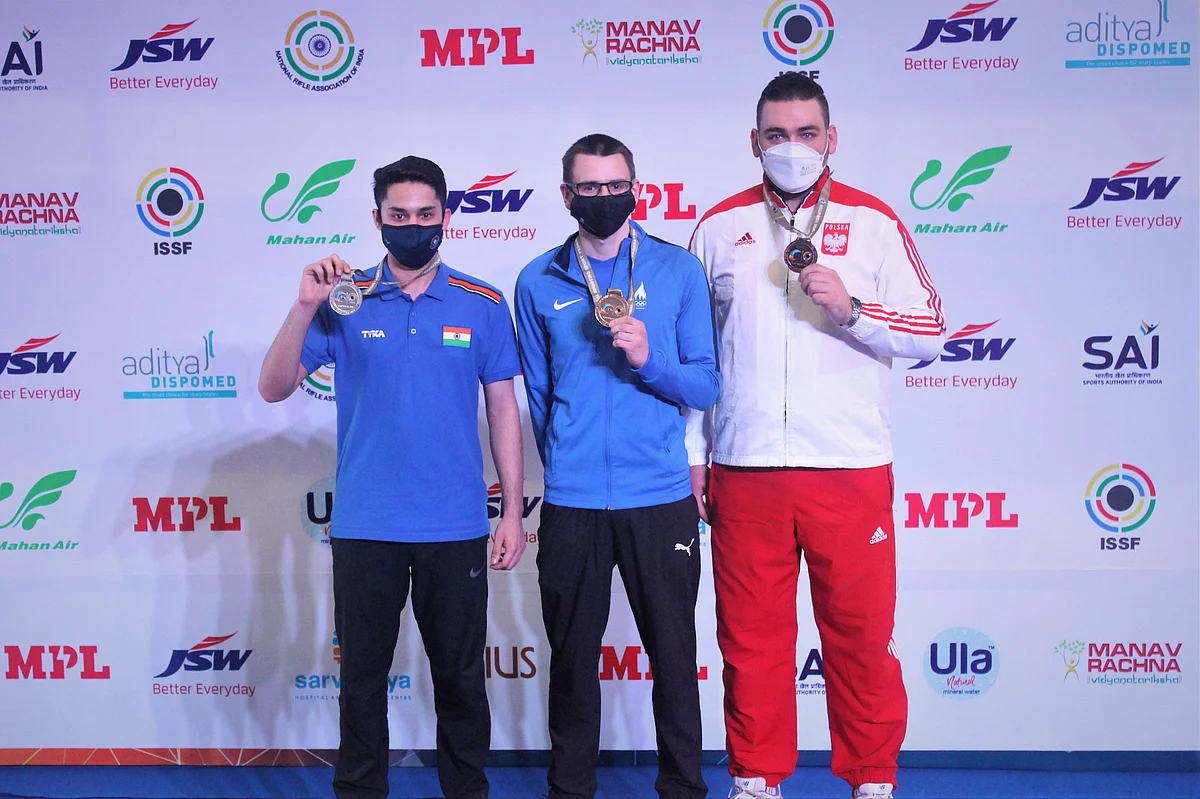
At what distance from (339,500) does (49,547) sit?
1.75 meters

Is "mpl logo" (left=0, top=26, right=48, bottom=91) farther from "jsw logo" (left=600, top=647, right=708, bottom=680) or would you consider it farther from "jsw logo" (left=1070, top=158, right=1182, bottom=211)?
"jsw logo" (left=1070, top=158, right=1182, bottom=211)

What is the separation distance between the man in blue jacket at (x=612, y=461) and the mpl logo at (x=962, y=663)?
1343 millimetres

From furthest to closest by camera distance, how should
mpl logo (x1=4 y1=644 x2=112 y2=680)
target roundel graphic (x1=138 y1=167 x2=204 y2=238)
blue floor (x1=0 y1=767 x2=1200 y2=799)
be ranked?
mpl logo (x1=4 y1=644 x2=112 y2=680)
target roundel graphic (x1=138 y1=167 x2=204 y2=238)
blue floor (x1=0 y1=767 x2=1200 y2=799)

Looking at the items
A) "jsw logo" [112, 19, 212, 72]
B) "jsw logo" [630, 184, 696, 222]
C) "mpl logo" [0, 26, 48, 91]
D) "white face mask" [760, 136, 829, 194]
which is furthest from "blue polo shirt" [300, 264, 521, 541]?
"mpl logo" [0, 26, 48, 91]

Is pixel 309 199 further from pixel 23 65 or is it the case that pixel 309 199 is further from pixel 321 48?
pixel 23 65

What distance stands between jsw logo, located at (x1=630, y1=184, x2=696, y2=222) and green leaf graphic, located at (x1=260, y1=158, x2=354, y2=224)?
1.07 meters

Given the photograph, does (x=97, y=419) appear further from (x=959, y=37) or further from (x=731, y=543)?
(x=959, y=37)

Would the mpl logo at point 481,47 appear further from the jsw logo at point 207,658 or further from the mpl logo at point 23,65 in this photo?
the jsw logo at point 207,658

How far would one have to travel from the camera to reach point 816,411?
2.24 m

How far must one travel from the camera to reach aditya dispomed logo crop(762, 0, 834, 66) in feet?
10.1

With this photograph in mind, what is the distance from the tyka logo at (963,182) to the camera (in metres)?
3.08

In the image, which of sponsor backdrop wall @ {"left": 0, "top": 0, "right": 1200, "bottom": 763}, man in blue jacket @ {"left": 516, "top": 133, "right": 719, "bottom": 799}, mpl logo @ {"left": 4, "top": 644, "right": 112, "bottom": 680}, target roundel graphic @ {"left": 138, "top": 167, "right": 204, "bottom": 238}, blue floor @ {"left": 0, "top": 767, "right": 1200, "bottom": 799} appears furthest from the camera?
mpl logo @ {"left": 4, "top": 644, "right": 112, "bottom": 680}

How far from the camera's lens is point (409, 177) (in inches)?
88.1

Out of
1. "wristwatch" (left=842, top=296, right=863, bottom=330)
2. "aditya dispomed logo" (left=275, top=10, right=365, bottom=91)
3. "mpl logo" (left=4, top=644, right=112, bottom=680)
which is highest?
"aditya dispomed logo" (left=275, top=10, right=365, bottom=91)
